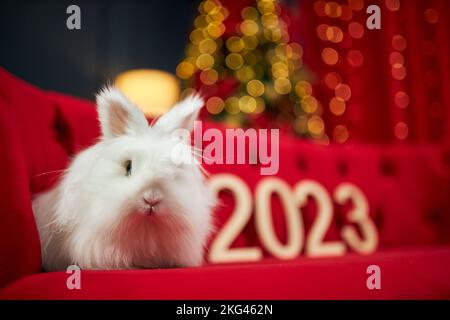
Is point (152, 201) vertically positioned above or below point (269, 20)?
below

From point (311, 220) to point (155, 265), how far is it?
34.6 inches

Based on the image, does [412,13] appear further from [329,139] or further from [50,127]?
[50,127]

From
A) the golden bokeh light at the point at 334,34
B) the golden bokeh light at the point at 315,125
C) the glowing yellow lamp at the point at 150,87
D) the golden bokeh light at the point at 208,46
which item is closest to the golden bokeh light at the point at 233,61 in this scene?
the golden bokeh light at the point at 208,46

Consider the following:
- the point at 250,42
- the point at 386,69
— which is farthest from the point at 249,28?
the point at 386,69

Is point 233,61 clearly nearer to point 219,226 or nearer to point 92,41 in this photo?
point 92,41

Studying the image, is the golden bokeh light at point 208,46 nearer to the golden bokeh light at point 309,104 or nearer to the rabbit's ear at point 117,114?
the golden bokeh light at point 309,104

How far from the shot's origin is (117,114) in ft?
2.47

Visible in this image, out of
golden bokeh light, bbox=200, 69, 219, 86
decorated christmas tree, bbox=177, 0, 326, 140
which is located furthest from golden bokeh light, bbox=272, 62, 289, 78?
golden bokeh light, bbox=200, 69, 219, 86

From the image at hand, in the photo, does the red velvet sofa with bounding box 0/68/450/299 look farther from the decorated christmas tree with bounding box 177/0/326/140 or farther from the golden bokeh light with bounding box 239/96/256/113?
the decorated christmas tree with bounding box 177/0/326/140

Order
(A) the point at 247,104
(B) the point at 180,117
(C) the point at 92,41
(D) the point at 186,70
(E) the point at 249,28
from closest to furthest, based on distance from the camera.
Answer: (B) the point at 180,117
(A) the point at 247,104
(E) the point at 249,28
(D) the point at 186,70
(C) the point at 92,41

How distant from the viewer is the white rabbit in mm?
705

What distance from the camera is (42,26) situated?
2688mm

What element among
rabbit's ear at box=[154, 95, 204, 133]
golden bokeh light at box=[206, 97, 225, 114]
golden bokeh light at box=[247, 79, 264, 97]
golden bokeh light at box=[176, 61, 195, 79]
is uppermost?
golden bokeh light at box=[176, 61, 195, 79]

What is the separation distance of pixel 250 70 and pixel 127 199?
1.93m
